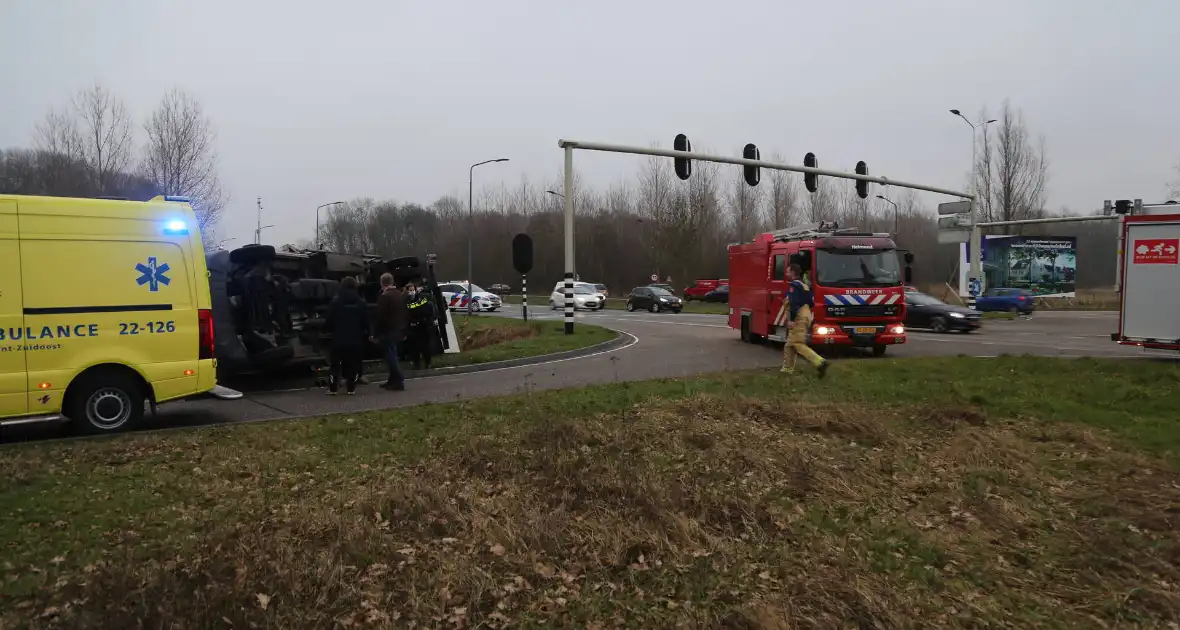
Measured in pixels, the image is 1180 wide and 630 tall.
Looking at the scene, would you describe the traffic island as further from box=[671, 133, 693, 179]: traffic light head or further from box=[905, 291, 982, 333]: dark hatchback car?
box=[905, 291, 982, 333]: dark hatchback car

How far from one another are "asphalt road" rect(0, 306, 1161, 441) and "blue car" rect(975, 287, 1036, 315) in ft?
37.5

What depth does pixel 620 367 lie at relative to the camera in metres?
14.6

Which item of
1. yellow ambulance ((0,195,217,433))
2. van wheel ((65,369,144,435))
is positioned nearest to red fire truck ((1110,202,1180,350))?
yellow ambulance ((0,195,217,433))

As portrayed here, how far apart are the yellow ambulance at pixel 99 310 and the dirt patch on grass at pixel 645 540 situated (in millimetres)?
1682

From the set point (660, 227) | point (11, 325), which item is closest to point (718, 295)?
point (660, 227)

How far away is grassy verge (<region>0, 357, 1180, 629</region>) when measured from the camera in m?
4.24

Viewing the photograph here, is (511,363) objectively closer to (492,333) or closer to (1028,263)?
(492,333)

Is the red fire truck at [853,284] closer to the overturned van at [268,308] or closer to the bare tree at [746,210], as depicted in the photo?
the overturned van at [268,308]

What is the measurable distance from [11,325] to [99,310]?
2.46 feet

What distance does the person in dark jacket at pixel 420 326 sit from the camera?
47.1 feet

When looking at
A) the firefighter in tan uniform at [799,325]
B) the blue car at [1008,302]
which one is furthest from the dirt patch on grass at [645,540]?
the blue car at [1008,302]

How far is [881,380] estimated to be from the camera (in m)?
11.7

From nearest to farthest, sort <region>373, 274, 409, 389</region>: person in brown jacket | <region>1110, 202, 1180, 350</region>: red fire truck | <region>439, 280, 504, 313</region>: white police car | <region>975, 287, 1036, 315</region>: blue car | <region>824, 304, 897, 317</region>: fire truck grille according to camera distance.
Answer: <region>373, 274, 409, 389</region>: person in brown jacket
<region>1110, 202, 1180, 350</region>: red fire truck
<region>824, 304, 897, 317</region>: fire truck grille
<region>975, 287, 1036, 315</region>: blue car
<region>439, 280, 504, 313</region>: white police car

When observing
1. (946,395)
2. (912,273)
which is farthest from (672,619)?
(912,273)
